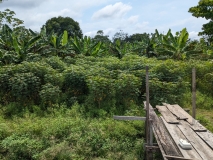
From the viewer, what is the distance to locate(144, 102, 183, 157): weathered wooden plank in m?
3.71

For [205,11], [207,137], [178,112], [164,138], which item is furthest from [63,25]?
[207,137]

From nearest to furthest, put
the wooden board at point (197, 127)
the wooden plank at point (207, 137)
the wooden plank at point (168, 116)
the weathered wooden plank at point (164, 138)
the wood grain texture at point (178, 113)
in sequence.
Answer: the weathered wooden plank at point (164, 138) → the wooden plank at point (207, 137) → the wooden board at point (197, 127) → the wooden plank at point (168, 116) → the wood grain texture at point (178, 113)

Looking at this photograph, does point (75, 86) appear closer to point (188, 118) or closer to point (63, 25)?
point (188, 118)

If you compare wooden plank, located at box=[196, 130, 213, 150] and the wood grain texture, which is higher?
the wood grain texture

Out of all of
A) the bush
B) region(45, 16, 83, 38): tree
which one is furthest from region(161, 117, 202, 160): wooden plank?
region(45, 16, 83, 38): tree

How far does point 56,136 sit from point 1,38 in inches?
296

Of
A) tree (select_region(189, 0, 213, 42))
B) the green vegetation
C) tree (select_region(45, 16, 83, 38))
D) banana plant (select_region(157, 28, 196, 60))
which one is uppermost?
Result: tree (select_region(45, 16, 83, 38))

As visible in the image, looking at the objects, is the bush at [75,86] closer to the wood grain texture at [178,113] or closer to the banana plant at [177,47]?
the wood grain texture at [178,113]

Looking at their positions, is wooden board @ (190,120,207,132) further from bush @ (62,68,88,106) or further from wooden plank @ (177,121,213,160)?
bush @ (62,68,88,106)

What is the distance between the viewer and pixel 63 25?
119 feet

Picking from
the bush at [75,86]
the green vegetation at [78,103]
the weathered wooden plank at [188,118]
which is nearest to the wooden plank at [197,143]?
the weathered wooden plank at [188,118]

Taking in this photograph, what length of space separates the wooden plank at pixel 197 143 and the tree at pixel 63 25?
1263 inches

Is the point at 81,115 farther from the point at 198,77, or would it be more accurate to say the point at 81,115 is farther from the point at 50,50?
the point at 50,50

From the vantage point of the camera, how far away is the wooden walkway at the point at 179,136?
3.51m
